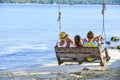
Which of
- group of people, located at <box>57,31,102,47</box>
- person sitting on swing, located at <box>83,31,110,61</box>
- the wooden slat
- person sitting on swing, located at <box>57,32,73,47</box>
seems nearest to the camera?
the wooden slat

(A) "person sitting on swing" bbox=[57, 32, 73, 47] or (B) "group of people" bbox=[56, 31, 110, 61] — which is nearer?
(B) "group of people" bbox=[56, 31, 110, 61]

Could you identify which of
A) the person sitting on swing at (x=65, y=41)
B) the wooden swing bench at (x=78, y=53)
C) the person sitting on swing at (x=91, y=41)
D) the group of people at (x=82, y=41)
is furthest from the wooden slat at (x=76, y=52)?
the person sitting on swing at (x=65, y=41)

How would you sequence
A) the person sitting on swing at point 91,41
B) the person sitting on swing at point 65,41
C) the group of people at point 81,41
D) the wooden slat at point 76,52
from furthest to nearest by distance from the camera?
the person sitting on swing at point 65,41
the group of people at point 81,41
the person sitting on swing at point 91,41
the wooden slat at point 76,52

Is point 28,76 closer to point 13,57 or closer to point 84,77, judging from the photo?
point 84,77

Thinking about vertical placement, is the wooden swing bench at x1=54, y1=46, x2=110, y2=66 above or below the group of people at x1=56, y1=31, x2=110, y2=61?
below

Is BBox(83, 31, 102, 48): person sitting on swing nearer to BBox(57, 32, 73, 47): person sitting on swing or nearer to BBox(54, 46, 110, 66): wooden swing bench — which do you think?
BBox(54, 46, 110, 66): wooden swing bench

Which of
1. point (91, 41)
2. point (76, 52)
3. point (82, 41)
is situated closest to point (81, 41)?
point (82, 41)

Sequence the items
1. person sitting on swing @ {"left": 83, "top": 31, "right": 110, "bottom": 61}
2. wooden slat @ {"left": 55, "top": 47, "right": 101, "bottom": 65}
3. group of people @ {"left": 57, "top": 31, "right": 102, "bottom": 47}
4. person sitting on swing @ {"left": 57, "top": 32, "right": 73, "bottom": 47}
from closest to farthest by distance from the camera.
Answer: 1. wooden slat @ {"left": 55, "top": 47, "right": 101, "bottom": 65}
2. person sitting on swing @ {"left": 83, "top": 31, "right": 110, "bottom": 61}
3. group of people @ {"left": 57, "top": 31, "right": 102, "bottom": 47}
4. person sitting on swing @ {"left": 57, "top": 32, "right": 73, "bottom": 47}

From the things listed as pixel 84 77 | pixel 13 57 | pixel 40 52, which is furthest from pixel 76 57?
pixel 40 52

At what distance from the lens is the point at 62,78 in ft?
65.9

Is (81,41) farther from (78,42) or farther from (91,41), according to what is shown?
(91,41)

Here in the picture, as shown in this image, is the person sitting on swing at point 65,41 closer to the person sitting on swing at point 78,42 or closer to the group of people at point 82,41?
the group of people at point 82,41

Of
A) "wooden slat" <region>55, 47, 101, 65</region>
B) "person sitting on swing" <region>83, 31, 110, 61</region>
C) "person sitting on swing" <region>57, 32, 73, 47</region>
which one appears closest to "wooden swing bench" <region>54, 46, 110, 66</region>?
"wooden slat" <region>55, 47, 101, 65</region>

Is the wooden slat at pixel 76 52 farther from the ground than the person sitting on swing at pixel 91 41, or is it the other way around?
the person sitting on swing at pixel 91 41
